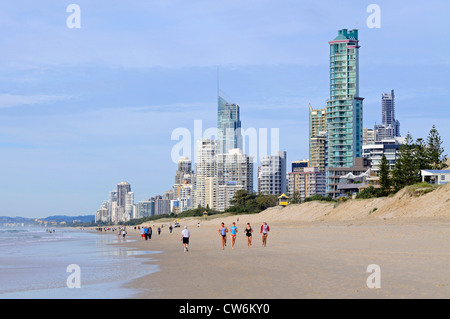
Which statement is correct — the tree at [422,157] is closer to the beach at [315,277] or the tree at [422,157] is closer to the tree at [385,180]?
the tree at [385,180]

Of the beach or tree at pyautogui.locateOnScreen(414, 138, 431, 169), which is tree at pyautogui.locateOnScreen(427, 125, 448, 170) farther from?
the beach

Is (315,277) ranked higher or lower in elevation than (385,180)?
lower

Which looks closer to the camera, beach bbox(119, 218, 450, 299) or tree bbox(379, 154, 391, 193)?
beach bbox(119, 218, 450, 299)

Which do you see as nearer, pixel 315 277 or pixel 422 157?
pixel 315 277

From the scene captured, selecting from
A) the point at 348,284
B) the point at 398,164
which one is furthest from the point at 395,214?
the point at 348,284

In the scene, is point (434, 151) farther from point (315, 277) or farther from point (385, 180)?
point (315, 277)

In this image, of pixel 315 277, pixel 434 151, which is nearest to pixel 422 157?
pixel 434 151

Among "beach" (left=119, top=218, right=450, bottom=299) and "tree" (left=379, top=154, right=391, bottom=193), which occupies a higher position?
"tree" (left=379, top=154, right=391, bottom=193)

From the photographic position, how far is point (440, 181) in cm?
7981

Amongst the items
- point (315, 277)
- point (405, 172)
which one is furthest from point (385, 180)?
point (315, 277)

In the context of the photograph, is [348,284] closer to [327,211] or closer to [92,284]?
[92,284]

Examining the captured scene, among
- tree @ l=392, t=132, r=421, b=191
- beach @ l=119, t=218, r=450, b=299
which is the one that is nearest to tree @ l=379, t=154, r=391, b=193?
tree @ l=392, t=132, r=421, b=191

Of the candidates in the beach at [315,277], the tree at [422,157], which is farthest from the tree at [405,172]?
the beach at [315,277]
